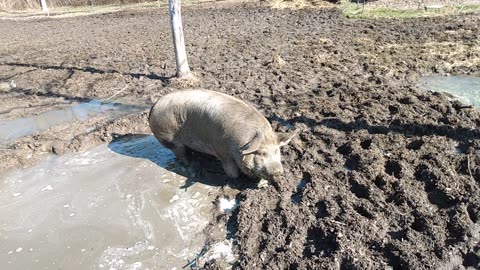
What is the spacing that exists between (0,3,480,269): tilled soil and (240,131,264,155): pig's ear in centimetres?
61

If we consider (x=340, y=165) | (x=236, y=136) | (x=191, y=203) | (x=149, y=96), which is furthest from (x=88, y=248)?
(x=149, y=96)

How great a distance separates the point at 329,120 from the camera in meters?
7.03

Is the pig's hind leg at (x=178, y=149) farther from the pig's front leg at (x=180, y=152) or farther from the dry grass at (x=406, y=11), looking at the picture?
the dry grass at (x=406, y=11)

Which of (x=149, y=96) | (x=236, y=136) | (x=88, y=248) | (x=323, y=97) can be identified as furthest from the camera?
(x=149, y=96)

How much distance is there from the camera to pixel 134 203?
5391 millimetres

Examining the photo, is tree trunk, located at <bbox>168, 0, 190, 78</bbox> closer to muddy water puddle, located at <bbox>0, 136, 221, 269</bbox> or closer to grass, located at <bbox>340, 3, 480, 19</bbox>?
muddy water puddle, located at <bbox>0, 136, 221, 269</bbox>

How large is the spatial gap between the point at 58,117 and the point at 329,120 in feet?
18.2

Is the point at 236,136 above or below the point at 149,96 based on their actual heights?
above

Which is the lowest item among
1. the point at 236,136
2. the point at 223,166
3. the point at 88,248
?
the point at 88,248

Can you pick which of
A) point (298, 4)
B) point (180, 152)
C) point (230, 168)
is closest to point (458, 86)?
point (230, 168)

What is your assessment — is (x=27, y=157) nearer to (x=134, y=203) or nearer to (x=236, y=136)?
(x=134, y=203)

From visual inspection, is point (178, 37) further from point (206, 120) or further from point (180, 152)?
point (206, 120)

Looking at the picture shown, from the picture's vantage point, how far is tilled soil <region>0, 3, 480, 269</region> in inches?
169

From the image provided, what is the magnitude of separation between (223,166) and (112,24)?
16894 millimetres
